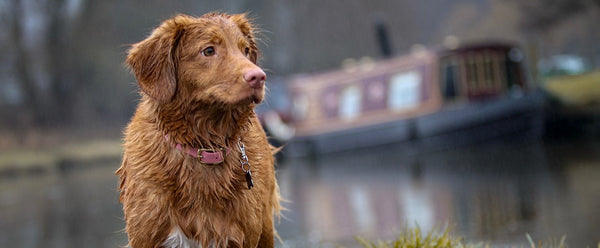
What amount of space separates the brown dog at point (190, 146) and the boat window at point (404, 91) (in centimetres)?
1666

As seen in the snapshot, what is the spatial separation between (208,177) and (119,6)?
26.3 metres

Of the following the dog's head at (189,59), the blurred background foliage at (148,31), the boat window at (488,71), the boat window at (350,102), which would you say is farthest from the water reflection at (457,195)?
the blurred background foliage at (148,31)

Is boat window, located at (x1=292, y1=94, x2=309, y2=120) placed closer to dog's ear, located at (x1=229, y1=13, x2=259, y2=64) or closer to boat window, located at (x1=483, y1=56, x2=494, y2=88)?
boat window, located at (x1=483, y1=56, x2=494, y2=88)

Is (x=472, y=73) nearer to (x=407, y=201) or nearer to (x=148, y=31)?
(x=407, y=201)

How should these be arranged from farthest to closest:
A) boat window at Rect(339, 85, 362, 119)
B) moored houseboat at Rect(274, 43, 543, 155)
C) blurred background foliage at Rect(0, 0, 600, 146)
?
blurred background foliage at Rect(0, 0, 600, 146)
boat window at Rect(339, 85, 362, 119)
moored houseboat at Rect(274, 43, 543, 155)

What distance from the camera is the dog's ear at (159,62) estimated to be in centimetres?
282

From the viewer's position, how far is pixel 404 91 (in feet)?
64.2

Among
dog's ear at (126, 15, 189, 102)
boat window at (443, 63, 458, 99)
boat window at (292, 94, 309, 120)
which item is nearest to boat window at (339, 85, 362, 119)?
boat window at (292, 94, 309, 120)

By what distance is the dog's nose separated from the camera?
2645 mm

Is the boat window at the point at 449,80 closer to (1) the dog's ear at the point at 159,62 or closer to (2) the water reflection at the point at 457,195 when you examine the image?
(2) the water reflection at the point at 457,195

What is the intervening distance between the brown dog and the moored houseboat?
1527cm

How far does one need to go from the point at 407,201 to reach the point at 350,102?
11.2m

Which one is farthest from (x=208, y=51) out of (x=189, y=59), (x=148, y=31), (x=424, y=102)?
(x=148, y=31)

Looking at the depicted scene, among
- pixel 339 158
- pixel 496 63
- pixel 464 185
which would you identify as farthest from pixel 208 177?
pixel 496 63
